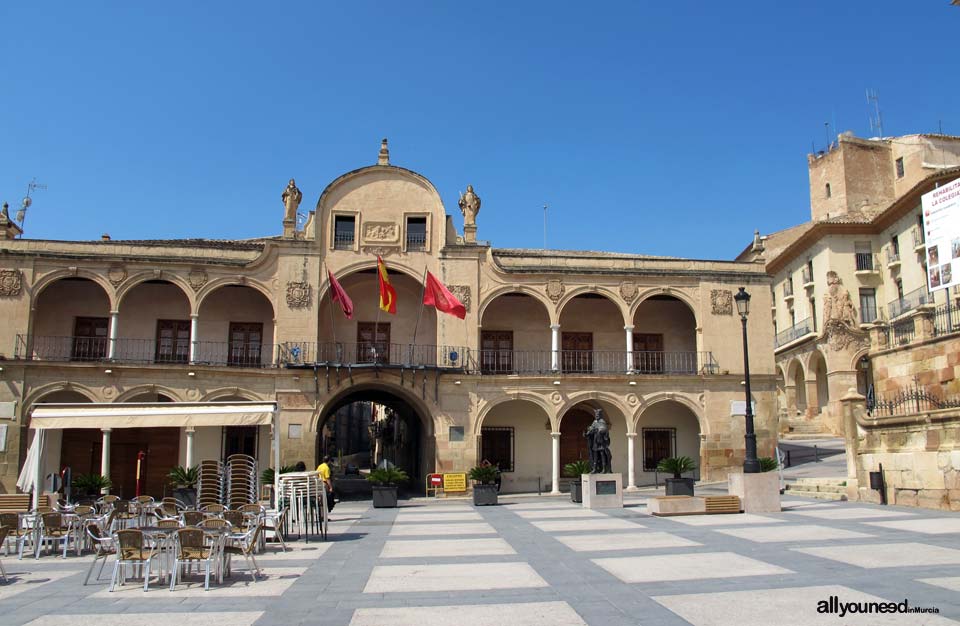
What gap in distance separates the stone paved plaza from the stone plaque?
4685 millimetres

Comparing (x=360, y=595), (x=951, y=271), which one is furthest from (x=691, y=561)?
(x=951, y=271)

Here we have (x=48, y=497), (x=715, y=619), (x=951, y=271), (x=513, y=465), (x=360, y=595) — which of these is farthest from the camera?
(x=513, y=465)

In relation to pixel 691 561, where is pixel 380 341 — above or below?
above

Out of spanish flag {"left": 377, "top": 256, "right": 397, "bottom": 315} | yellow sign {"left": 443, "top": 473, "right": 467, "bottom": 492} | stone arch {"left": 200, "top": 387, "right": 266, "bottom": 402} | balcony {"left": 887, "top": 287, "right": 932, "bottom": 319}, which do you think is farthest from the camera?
balcony {"left": 887, "top": 287, "right": 932, "bottom": 319}

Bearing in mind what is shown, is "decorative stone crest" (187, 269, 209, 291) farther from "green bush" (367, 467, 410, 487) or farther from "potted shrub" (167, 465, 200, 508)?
"green bush" (367, 467, 410, 487)

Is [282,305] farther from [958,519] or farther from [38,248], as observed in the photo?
[958,519]

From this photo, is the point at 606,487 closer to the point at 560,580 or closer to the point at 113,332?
the point at 560,580

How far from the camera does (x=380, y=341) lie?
92.1ft

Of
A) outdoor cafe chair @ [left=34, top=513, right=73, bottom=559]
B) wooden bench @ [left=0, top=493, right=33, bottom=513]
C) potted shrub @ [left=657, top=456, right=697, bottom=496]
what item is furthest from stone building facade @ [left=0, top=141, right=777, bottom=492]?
outdoor cafe chair @ [left=34, top=513, right=73, bottom=559]

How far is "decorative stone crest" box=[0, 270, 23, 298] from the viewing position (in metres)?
24.7

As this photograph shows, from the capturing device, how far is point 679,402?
90.4ft

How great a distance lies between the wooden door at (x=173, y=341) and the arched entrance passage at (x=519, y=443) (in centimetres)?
1118

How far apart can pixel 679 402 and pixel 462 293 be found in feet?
28.8

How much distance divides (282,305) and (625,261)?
41.0 ft
